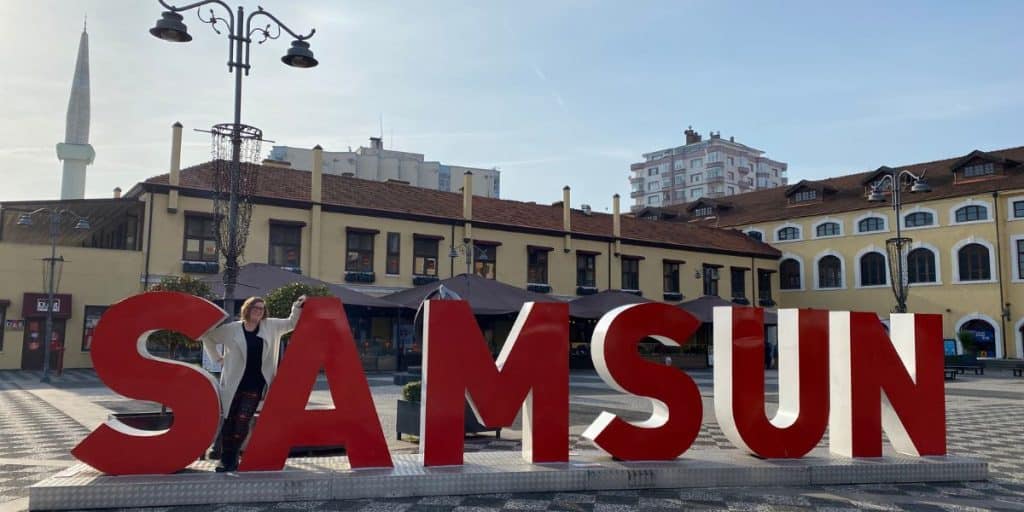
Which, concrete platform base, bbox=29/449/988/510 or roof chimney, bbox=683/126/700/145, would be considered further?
roof chimney, bbox=683/126/700/145

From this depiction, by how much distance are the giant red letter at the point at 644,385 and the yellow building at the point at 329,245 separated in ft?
46.9

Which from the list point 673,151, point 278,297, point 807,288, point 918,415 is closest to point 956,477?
point 918,415

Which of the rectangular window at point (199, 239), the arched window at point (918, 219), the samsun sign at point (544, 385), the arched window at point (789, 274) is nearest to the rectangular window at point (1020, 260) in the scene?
the arched window at point (918, 219)

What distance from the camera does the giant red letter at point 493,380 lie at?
24.1 ft

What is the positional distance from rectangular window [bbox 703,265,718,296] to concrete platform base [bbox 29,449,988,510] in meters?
32.0

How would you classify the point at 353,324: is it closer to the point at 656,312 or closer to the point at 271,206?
the point at 271,206

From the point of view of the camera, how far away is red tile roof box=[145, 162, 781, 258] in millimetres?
27797

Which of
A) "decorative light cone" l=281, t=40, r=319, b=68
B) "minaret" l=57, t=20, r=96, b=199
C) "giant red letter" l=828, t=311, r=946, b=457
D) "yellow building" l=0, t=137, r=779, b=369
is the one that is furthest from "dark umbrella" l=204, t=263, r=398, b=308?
"minaret" l=57, t=20, r=96, b=199

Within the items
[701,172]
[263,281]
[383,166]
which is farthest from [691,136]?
[263,281]

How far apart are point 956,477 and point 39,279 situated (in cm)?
2665

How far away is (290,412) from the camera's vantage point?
7051 mm

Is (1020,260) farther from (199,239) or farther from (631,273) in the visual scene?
(199,239)

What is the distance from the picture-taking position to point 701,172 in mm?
91625

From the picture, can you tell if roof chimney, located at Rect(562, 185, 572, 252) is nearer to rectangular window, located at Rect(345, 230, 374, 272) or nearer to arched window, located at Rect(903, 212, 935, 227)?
rectangular window, located at Rect(345, 230, 374, 272)
